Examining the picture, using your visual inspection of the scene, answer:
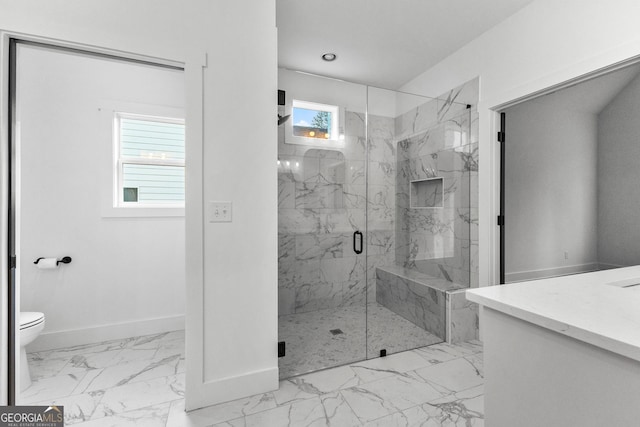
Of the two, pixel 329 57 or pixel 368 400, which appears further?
pixel 329 57

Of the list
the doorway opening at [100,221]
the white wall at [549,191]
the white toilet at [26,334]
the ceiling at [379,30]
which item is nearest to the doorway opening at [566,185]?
the white wall at [549,191]

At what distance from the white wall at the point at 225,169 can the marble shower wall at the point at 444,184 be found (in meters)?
1.67

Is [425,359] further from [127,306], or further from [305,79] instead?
[127,306]

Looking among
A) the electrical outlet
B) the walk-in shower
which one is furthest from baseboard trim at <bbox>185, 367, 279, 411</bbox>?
the electrical outlet

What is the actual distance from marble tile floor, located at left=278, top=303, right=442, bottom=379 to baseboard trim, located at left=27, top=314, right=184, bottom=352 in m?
1.13

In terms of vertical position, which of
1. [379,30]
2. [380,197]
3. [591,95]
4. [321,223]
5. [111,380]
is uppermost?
[379,30]

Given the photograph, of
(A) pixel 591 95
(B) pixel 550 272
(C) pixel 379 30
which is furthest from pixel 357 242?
(A) pixel 591 95

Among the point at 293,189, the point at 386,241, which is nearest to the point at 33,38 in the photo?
the point at 293,189

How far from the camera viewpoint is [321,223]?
251 cm

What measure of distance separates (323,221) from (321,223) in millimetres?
26

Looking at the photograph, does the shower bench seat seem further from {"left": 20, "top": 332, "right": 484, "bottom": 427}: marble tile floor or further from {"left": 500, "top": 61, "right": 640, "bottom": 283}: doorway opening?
{"left": 500, "top": 61, "right": 640, "bottom": 283}: doorway opening

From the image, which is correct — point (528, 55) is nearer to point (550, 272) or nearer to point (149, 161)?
point (550, 272)

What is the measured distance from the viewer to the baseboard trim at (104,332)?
2277mm

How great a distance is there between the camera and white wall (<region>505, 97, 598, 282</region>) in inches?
143
